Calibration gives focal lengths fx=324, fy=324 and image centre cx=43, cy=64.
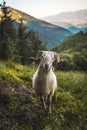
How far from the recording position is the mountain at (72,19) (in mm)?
45100

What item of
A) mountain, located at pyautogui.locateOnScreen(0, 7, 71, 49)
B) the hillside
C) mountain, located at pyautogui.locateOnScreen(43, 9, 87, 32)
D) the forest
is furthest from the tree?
the forest

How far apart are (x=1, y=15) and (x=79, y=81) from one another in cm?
3188

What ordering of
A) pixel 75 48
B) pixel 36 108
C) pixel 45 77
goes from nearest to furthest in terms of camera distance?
pixel 45 77, pixel 36 108, pixel 75 48

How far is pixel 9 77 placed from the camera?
10.5m

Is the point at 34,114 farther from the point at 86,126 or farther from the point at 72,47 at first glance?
the point at 72,47

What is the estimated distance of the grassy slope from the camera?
749 centimetres

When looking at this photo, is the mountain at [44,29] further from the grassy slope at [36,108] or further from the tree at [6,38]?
the grassy slope at [36,108]

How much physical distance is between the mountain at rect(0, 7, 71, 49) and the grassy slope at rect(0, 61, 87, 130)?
3650 cm

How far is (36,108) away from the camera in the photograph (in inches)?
340

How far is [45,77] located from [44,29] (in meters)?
44.2

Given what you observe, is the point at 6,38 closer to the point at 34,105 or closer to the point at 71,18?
the point at 71,18

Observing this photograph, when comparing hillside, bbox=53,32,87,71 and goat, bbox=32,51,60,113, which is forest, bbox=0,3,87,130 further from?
hillside, bbox=53,32,87,71

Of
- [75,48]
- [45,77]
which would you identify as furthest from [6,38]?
[45,77]

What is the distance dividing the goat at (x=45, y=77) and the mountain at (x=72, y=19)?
3654 cm
